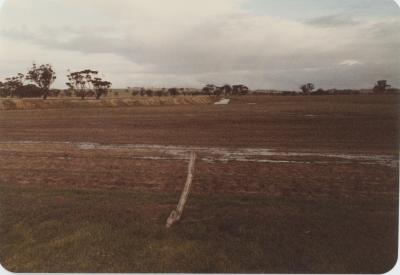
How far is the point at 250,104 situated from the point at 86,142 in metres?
15.9

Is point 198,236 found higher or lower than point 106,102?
lower

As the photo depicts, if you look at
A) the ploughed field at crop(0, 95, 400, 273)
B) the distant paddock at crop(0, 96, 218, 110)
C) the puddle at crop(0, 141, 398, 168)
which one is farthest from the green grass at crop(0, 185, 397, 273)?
the distant paddock at crop(0, 96, 218, 110)

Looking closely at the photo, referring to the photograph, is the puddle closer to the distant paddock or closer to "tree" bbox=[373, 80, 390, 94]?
"tree" bbox=[373, 80, 390, 94]

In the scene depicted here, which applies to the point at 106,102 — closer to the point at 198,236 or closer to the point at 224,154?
the point at 224,154

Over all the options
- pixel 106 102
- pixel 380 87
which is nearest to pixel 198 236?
pixel 380 87

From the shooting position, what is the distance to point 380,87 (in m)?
9.51

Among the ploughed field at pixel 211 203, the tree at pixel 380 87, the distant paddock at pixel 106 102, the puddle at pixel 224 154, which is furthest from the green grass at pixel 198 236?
the distant paddock at pixel 106 102

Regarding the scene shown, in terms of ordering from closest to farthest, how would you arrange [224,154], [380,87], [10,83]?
[380,87] < [10,83] < [224,154]

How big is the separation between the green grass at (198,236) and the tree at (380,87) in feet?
9.62

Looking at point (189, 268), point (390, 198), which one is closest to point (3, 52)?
point (189, 268)

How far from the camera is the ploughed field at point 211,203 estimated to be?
641cm

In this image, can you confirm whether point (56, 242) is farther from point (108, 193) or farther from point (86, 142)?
point (86, 142)

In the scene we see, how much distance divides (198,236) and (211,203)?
1584 mm

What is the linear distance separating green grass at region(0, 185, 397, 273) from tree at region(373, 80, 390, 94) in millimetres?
2933
